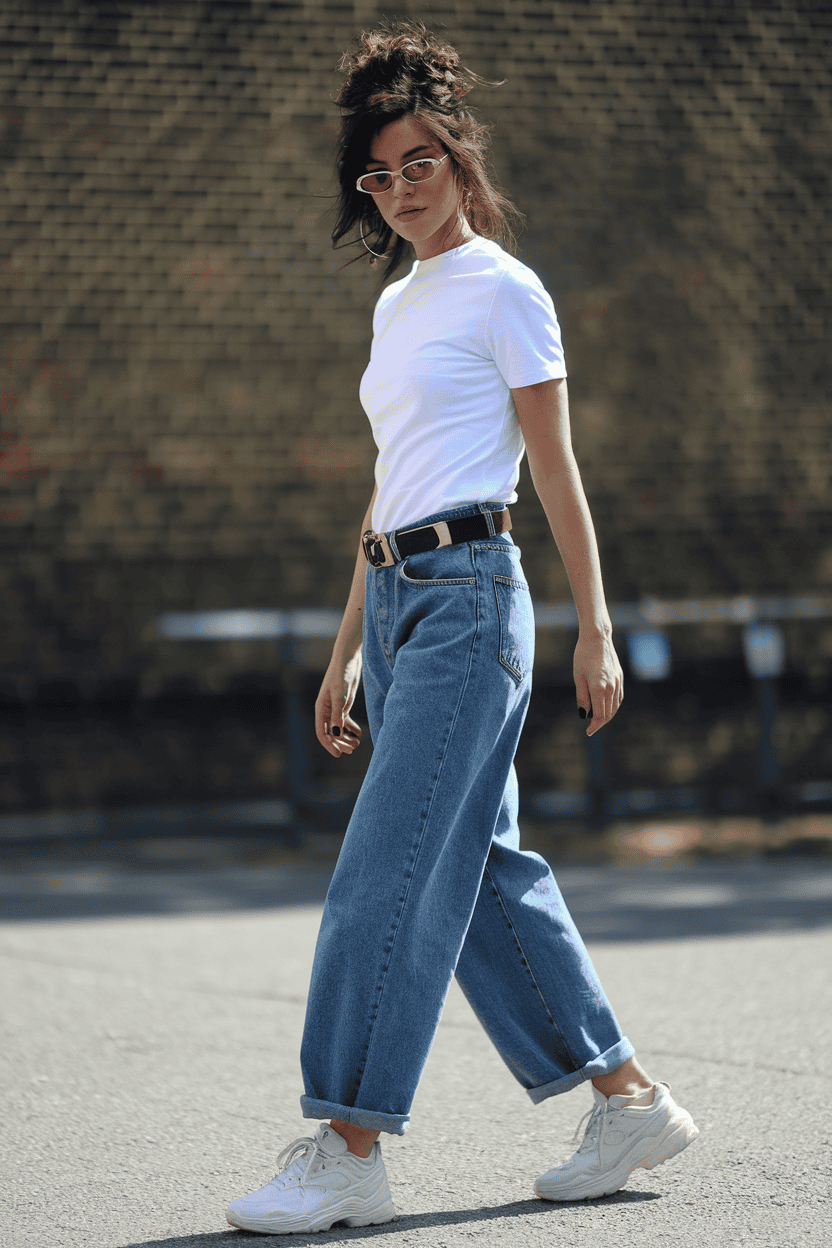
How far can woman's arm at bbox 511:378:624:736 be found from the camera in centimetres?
286

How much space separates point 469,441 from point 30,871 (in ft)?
19.1

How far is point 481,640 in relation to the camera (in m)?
2.86

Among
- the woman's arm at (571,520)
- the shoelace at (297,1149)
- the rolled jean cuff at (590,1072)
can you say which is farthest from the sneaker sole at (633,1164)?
the woman's arm at (571,520)

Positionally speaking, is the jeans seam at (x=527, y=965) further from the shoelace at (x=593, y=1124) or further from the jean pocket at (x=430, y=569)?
the jean pocket at (x=430, y=569)

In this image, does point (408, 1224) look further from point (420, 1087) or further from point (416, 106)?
point (416, 106)

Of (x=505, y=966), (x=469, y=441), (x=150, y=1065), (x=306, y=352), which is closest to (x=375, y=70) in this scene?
(x=469, y=441)

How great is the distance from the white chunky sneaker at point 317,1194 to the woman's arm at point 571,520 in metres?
0.89

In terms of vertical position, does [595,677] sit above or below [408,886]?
above

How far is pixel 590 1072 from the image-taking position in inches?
118

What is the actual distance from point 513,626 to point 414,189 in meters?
0.85

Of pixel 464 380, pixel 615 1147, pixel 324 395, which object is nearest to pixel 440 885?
pixel 615 1147

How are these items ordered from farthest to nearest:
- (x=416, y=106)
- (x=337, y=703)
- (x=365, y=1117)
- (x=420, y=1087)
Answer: (x=420, y=1087) < (x=337, y=703) < (x=416, y=106) < (x=365, y=1117)

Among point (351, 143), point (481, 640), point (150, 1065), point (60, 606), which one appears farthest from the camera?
point (60, 606)

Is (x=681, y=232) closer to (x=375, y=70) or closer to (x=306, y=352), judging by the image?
(x=306, y=352)
